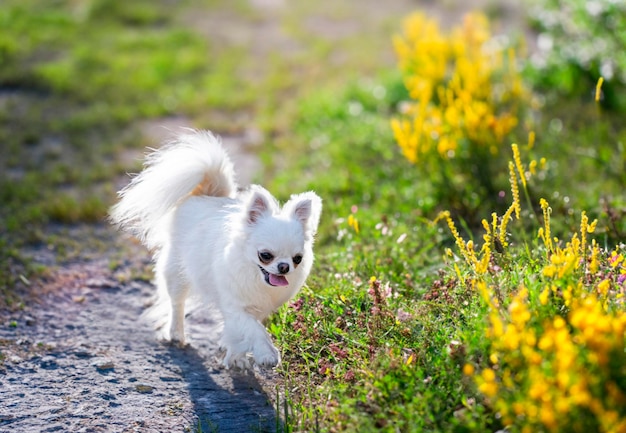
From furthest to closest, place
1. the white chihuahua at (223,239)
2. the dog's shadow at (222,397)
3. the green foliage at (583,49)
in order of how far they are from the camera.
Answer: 1. the green foliage at (583,49)
2. the white chihuahua at (223,239)
3. the dog's shadow at (222,397)

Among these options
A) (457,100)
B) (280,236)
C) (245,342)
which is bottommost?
(245,342)

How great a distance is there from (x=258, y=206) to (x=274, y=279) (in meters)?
0.38

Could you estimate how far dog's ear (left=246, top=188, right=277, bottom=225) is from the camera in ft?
12.4

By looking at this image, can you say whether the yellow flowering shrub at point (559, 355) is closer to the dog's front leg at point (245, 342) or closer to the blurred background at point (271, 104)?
the dog's front leg at point (245, 342)

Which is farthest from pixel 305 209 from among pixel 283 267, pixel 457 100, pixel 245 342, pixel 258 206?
pixel 457 100

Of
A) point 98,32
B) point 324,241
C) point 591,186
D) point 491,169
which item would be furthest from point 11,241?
point 98,32

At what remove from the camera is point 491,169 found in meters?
6.19

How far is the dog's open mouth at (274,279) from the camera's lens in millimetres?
3699

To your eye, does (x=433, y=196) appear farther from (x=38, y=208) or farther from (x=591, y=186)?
(x=38, y=208)

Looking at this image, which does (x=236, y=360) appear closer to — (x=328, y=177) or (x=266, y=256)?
(x=266, y=256)

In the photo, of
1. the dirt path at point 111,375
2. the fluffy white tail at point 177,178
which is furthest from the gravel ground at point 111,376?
the fluffy white tail at point 177,178

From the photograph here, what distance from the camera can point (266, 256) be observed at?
369 cm

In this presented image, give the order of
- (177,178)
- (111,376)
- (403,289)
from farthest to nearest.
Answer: (403,289) → (177,178) → (111,376)

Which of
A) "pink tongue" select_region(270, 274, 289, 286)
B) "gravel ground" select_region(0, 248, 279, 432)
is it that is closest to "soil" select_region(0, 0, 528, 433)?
"gravel ground" select_region(0, 248, 279, 432)
